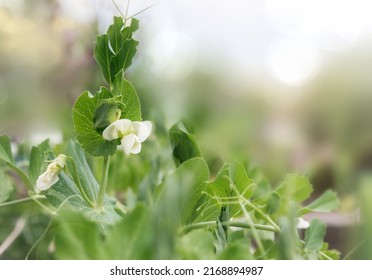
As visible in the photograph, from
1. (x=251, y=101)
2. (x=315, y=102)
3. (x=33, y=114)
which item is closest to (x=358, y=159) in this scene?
(x=251, y=101)

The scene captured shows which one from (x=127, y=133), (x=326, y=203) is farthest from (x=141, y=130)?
(x=326, y=203)

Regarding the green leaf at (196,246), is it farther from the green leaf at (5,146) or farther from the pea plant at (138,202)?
the green leaf at (5,146)

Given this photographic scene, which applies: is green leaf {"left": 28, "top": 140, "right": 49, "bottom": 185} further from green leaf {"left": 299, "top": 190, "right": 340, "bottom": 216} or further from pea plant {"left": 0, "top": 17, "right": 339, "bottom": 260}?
green leaf {"left": 299, "top": 190, "right": 340, "bottom": 216}

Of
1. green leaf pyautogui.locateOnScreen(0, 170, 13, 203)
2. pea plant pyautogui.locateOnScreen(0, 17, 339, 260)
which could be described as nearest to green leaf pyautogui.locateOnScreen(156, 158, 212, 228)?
pea plant pyautogui.locateOnScreen(0, 17, 339, 260)

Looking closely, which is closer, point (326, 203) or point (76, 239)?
point (76, 239)

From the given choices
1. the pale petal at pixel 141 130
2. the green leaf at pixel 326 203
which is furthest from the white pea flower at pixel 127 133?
the green leaf at pixel 326 203

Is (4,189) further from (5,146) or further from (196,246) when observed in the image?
(196,246)
